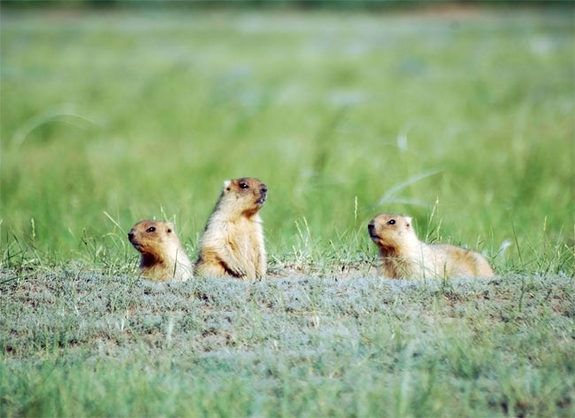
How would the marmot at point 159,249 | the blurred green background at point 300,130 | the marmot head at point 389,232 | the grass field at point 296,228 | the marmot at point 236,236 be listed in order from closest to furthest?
the grass field at point 296,228 → the marmot at point 159,249 → the marmot at point 236,236 → the marmot head at point 389,232 → the blurred green background at point 300,130

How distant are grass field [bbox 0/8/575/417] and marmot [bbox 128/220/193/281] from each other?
→ 18 cm

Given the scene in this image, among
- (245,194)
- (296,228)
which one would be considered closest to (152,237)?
(245,194)

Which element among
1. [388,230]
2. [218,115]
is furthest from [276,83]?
[388,230]

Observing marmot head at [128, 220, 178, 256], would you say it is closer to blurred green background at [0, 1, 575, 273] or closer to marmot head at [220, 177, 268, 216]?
blurred green background at [0, 1, 575, 273]

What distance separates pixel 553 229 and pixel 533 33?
18952mm

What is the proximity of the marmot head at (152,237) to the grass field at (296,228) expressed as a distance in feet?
0.62

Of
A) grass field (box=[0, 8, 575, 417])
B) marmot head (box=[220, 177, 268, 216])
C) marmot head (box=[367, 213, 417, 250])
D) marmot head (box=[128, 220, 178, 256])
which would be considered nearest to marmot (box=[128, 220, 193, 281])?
marmot head (box=[128, 220, 178, 256])

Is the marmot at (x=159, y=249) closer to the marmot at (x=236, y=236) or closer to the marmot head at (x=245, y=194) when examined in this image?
the marmot at (x=236, y=236)

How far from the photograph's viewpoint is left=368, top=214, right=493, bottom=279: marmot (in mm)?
6102

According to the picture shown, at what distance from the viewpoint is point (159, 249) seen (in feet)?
19.9

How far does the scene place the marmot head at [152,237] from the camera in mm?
6051

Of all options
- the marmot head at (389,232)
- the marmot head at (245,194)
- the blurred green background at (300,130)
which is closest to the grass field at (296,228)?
the blurred green background at (300,130)

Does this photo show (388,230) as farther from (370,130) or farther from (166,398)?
(370,130)

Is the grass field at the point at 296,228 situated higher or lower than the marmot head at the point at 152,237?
lower
